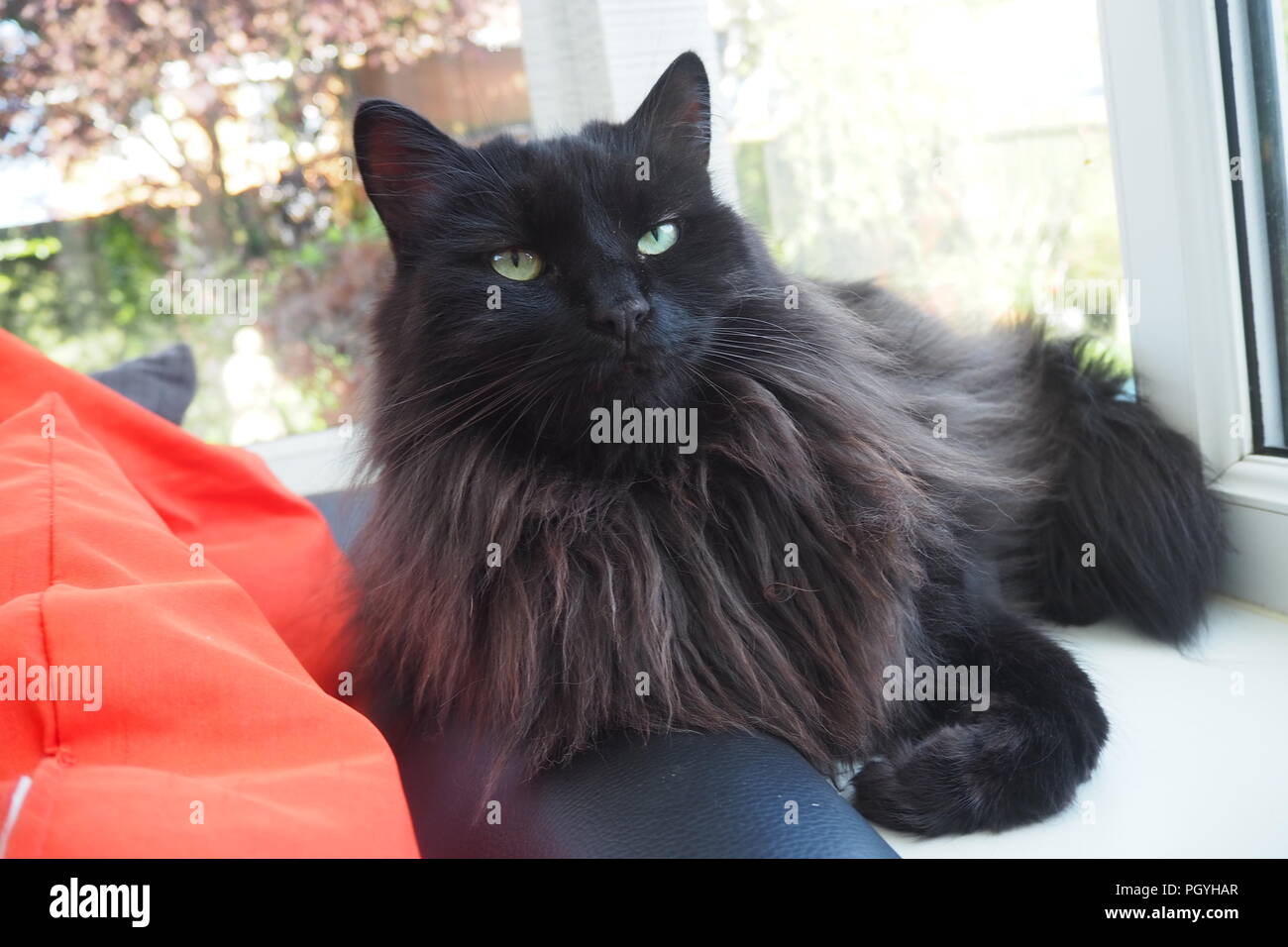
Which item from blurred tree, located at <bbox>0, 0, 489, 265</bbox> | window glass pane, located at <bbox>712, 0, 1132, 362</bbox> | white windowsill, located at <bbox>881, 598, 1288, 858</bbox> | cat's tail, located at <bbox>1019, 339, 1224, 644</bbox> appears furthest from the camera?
blurred tree, located at <bbox>0, 0, 489, 265</bbox>

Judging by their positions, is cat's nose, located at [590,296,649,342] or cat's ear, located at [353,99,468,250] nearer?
cat's nose, located at [590,296,649,342]

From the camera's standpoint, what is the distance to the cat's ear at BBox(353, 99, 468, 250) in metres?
1.38

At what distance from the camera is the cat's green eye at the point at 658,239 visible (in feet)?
4.48

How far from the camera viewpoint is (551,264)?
4.34 feet

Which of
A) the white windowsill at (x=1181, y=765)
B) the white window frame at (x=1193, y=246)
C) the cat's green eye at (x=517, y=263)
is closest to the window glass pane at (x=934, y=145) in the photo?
the white window frame at (x=1193, y=246)

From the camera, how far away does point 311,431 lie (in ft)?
10.5

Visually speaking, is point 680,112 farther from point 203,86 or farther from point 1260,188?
point 203,86

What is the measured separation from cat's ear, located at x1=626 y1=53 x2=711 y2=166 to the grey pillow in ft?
3.70

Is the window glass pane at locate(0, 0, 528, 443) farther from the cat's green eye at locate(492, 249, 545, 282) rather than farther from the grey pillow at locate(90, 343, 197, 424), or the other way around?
the cat's green eye at locate(492, 249, 545, 282)

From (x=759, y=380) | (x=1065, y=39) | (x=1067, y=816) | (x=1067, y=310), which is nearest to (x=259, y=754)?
(x=759, y=380)

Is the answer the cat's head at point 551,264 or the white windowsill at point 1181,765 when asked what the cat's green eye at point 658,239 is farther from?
the white windowsill at point 1181,765

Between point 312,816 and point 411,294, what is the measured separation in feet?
2.54

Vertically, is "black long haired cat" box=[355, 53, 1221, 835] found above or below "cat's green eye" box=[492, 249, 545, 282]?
below

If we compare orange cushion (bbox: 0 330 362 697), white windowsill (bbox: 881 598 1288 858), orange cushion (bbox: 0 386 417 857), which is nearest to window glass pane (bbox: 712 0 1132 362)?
white windowsill (bbox: 881 598 1288 858)
